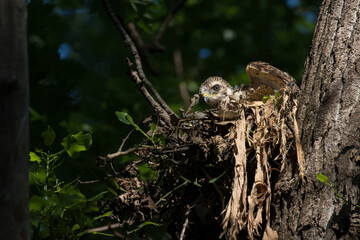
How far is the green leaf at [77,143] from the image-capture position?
3.52 m

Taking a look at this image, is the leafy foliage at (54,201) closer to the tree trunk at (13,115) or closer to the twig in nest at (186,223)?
the twig in nest at (186,223)

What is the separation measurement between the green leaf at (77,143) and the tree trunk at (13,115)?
51.3 inches

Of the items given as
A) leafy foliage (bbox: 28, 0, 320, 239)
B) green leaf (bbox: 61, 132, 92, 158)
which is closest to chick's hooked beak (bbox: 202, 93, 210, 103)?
leafy foliage (bbox: 28, 0, 320, 239)

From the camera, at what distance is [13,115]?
6.99ft

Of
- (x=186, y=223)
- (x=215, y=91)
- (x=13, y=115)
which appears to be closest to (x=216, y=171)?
(x=186, y=223)

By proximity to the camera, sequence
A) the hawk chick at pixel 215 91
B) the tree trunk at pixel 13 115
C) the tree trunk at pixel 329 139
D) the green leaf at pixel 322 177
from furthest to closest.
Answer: the hawk chick at pixel 215 91 → the tree trunk at pixel 329 139 → the green leaf at pixel 322 177 → the tree trunk at pixel 13 115

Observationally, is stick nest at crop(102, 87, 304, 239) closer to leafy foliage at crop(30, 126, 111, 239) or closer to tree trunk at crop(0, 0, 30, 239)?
leafy foliage at crop(30, 126, 111, 239)

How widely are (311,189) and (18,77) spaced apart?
6.55ft

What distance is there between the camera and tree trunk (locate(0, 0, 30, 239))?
2094mm

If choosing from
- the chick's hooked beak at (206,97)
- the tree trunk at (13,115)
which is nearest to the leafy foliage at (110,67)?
the chick's hooked beak at (206,97)

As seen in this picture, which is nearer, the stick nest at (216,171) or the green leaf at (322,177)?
the green leaf at (322,177)

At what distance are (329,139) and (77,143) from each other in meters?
1.76

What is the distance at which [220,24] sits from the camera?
11922mm

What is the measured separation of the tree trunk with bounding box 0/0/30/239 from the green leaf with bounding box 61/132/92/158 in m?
1.30
